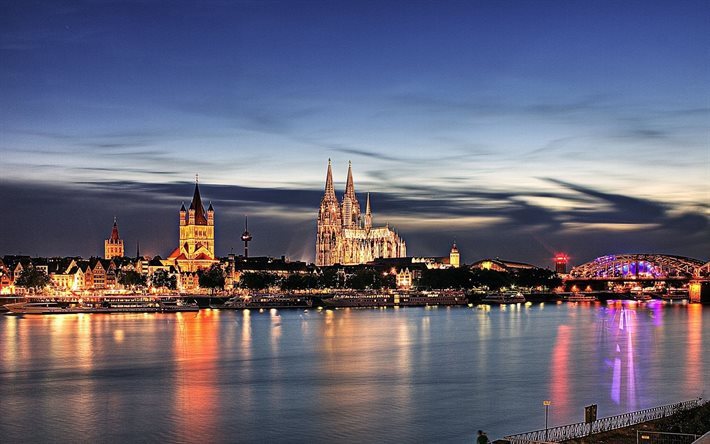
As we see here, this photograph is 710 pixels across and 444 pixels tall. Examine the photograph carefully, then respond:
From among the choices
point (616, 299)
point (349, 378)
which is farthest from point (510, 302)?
point (349, 378)

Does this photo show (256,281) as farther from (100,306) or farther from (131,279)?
(100,306)

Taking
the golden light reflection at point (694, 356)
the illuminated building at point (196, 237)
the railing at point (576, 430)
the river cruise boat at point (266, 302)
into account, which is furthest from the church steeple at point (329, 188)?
the railing at point (576, 430)

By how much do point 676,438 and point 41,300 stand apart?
275ft

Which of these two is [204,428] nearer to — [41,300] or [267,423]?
[267,423]

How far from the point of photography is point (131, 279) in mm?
123938

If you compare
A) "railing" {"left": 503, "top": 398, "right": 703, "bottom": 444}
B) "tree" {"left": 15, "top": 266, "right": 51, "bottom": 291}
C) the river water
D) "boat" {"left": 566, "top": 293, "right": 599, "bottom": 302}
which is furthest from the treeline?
"railing" {"left": 503, "top": 398, "right": 703, "bottom": 444}

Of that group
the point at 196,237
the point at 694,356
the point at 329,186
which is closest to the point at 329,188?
the point at 329,186

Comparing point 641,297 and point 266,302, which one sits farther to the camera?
point 641,297

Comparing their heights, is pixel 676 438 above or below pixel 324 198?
below

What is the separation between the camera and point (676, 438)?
19.5 metres

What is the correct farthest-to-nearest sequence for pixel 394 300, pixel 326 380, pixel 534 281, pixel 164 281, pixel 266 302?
pixel 534 281
pixel 164 281
pixel 394 300
pixel 266 302
pixel 326 380

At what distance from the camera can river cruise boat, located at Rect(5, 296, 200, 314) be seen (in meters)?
86.1

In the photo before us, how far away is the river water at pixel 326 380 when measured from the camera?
26984 millimetres

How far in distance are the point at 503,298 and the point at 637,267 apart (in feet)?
141
